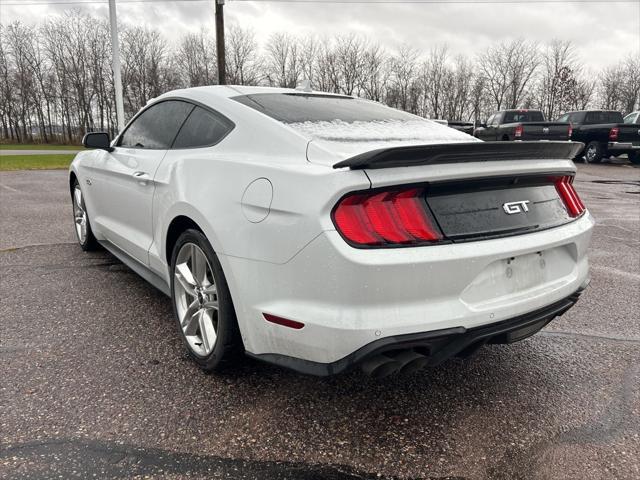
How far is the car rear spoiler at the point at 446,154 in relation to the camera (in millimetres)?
1742

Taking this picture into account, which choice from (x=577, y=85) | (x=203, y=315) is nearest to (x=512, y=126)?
(x=203, y=315)

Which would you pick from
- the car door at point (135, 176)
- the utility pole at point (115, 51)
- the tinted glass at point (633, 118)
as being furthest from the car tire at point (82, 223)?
the tinted glass at point (633, 118)

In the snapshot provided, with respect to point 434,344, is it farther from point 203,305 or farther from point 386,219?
point 203,305

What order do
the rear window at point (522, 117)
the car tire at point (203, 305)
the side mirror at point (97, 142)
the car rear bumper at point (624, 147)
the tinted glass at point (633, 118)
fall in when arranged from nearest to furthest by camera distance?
1. the car tire at point (203, 305)
2. the side mirror at point (97, 142)
3. the car rear bumper at point (624, 147)
4. the tinted glass at point (633, 118)
5. the rear window at point (522, 117)

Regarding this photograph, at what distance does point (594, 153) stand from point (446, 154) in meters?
20.0

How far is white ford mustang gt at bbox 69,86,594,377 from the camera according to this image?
176 centimetres

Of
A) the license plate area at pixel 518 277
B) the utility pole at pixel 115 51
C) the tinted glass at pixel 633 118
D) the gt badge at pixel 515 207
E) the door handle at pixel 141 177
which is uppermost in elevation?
the utility pole at pixel 115 51

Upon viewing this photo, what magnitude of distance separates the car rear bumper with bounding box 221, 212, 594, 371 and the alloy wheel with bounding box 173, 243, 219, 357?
1.15 ft

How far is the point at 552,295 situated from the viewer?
85.3 inches

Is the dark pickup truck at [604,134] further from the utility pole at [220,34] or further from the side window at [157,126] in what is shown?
the side window at [157,126]

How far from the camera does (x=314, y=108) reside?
2.80m

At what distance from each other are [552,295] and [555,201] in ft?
1.63

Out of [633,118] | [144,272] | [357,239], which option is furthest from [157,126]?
[633,118]

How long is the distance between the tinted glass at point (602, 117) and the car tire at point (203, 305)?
20.6 m
